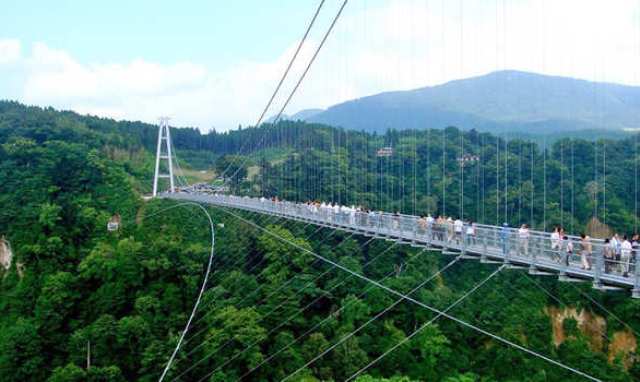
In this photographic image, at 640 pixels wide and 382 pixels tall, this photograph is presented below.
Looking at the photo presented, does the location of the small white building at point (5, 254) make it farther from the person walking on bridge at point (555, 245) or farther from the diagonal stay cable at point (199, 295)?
the person walking on bridge at point (555, 245)

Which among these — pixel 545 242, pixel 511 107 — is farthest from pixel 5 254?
pixel 511 107

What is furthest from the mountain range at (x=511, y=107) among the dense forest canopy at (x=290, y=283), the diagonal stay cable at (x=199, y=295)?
the diagonal stay cable at (x=199, y=295)

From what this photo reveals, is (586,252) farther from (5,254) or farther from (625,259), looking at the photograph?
(5,254)

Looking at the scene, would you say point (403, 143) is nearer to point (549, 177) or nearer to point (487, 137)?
point (487, 137)

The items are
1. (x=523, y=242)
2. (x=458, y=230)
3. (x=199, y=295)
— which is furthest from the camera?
(x=199, y=295)

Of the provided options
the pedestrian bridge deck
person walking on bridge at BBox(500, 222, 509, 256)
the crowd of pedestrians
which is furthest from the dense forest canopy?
person walking on bridge at BBox(500, 222, 509, 256)

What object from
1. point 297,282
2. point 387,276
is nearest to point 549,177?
point 387,276
